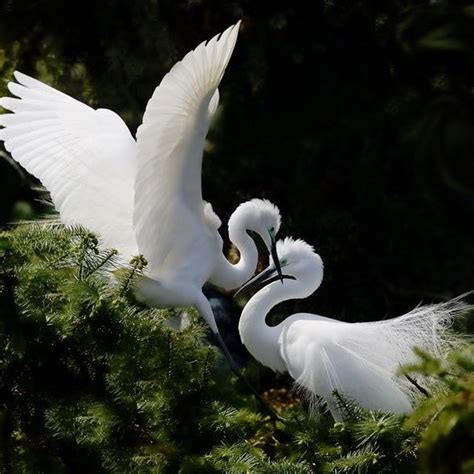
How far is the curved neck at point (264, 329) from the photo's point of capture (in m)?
4.51

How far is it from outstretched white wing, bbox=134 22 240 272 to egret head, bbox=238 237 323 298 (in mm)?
479

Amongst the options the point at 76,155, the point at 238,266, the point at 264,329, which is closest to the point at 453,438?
the point at 264,329

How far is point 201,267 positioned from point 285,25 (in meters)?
1.72

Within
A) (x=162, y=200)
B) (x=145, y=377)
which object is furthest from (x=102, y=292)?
(x=162, y=200)

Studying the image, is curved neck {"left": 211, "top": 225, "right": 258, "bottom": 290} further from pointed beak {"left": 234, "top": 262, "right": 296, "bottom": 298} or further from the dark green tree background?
the dark green tree background

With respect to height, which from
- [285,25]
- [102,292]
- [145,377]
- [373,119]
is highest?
[285,25]

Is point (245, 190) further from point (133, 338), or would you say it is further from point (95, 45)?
point (133, 338)

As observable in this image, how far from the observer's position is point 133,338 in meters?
3.02

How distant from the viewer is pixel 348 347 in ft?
13.9

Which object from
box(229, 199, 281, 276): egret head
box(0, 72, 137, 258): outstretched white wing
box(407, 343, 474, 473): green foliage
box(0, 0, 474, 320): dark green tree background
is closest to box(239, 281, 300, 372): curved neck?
box(229, 199, 281, 276): egret head

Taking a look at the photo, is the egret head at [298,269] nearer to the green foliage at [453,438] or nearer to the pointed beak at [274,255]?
the pointed beak at [274,255]

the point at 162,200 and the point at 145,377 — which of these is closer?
the point at 145,377

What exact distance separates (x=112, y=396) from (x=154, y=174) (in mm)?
1116

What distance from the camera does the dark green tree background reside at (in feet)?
18.5
